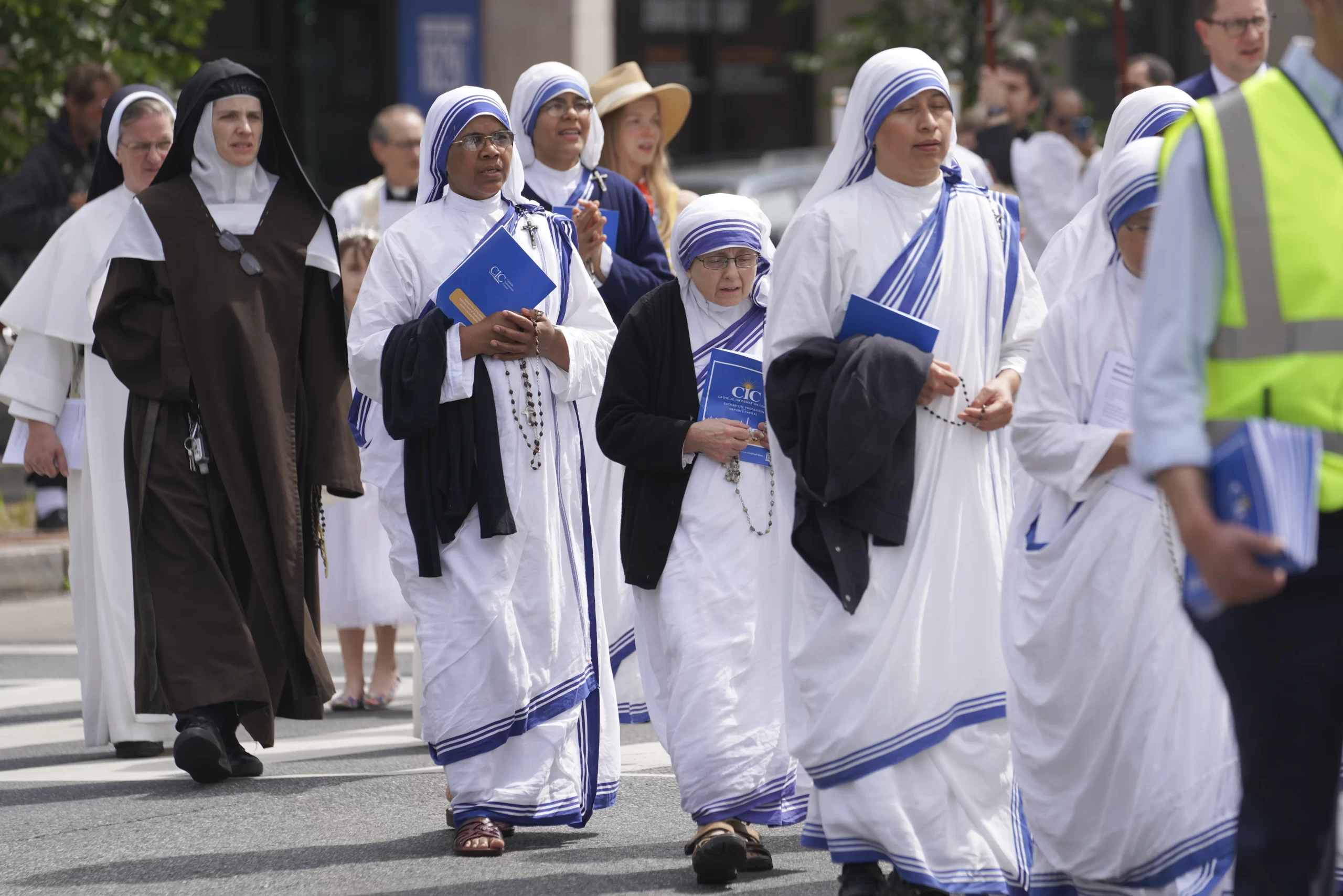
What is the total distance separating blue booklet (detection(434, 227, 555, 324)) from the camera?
6074mm

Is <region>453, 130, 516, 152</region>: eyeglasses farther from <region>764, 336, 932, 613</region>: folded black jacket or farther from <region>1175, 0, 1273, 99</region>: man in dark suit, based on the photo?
<region>1175, 0, 1273, 99</region>: man in dark suit

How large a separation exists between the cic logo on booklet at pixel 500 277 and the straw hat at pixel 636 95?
228cm

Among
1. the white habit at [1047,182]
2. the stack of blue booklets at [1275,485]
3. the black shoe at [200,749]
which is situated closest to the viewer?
the stack of blue booklets at [1275,485]

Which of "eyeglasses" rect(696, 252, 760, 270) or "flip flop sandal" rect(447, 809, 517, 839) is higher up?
"eyeglasses" rect(696, 252, 760, 270)

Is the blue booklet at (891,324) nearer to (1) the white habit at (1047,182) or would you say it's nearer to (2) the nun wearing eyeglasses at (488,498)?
(2) the nun wearing eyeglasses at (488,498)

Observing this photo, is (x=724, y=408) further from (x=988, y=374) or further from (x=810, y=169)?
(x=810, y=169)

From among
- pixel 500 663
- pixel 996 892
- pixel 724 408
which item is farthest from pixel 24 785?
pixel 996 892

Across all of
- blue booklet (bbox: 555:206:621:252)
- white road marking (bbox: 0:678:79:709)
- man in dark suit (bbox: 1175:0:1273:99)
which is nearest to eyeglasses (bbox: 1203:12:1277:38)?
man in dark suit (bbox: 1175:0:1273:99)

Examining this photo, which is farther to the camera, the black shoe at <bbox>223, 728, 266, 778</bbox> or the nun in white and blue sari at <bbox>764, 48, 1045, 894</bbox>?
the black shoe at <bbox>223, 728, 266, 778</bbox>

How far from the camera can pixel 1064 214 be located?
34.9ft

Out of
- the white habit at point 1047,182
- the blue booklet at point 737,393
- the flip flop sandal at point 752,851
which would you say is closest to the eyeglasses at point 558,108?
the blue booklet at point 737,393

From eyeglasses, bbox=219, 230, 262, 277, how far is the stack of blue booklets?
4.54m

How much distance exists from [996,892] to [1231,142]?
237cm

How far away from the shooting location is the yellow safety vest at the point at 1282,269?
3.13 metres
